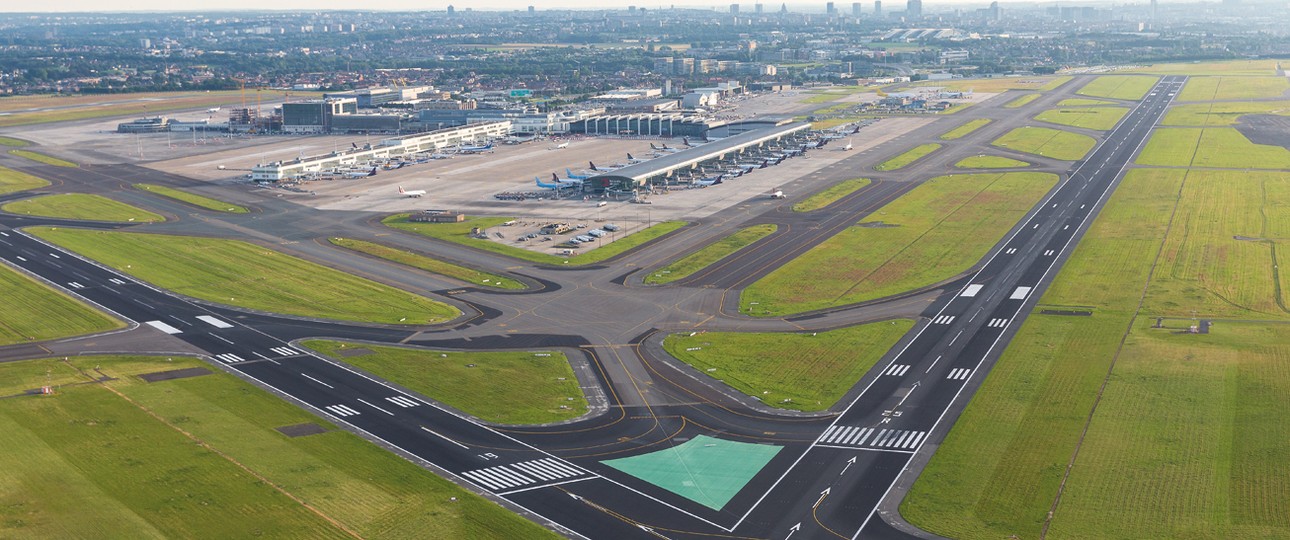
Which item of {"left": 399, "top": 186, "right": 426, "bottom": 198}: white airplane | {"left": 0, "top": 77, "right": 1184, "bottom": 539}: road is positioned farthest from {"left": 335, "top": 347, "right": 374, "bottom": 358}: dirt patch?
{"left": 399, "top": 186, "right": 426, "bottom": 198}: white airplane

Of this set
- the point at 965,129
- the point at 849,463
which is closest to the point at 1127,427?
the point at 849,463

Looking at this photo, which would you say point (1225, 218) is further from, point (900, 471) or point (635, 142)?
point (635, 142)

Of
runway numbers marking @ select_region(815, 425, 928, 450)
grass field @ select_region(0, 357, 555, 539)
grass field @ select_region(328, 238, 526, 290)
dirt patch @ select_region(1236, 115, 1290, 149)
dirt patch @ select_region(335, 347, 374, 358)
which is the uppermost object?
dirt patch @ select_region(1236, 115, 1290, 149)

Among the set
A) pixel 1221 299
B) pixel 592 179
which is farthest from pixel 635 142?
pixel 1221 299

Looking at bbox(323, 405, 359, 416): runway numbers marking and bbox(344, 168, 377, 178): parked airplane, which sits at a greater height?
bbox(344, 168, 377, 178): parked airplane

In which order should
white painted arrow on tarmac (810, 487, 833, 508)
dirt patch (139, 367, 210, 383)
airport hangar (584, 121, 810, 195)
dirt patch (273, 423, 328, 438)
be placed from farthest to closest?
airport hangar (584, 121, 810, 195) → dirt patch (139, 367, 210, 383) → dirt patch (273, 423, 328, 438) → white painted arrow on tarmac (810, 487, 833, 508)

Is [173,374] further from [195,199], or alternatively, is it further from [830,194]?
[830,194]

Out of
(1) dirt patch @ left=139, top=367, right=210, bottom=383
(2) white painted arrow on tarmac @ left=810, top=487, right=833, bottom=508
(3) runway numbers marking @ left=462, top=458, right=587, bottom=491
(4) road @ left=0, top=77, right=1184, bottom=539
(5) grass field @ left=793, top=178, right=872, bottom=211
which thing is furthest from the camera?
(5) grass field @ left=793, top=178, right=872, bottom=211

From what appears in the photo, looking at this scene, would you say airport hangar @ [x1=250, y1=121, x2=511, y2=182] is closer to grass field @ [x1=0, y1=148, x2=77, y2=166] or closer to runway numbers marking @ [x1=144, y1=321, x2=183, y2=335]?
grass field @ [x1=0, y1=148, x2=77, y2=166]
